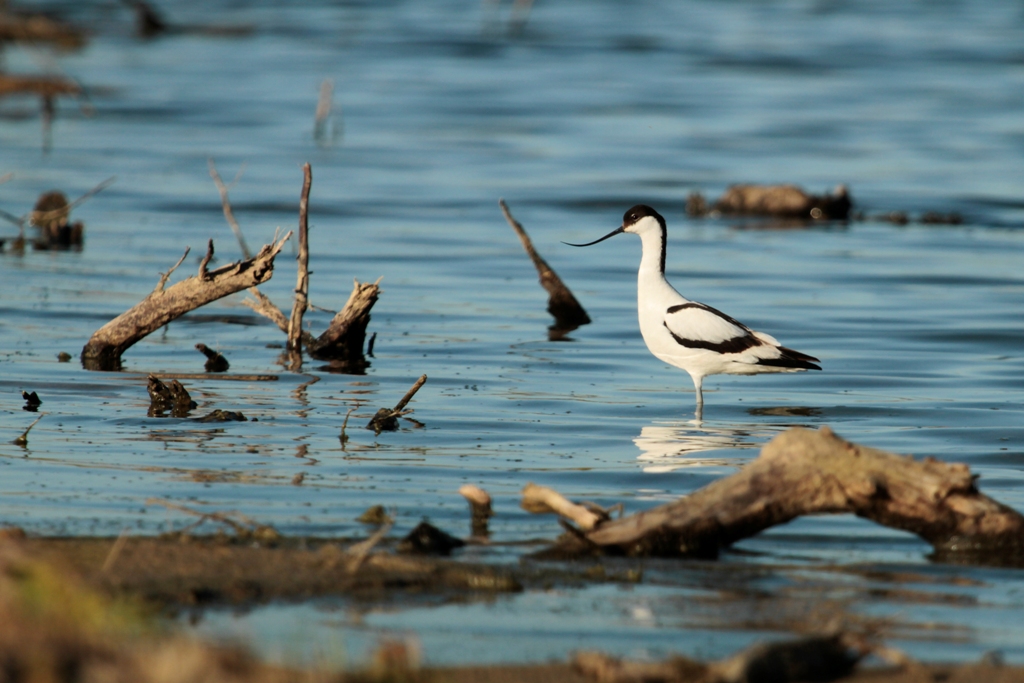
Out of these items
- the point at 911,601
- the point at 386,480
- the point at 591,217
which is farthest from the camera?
the point at 591,217

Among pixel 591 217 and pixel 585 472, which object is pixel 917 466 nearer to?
pixel 585 472

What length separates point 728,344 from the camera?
30.6 ft

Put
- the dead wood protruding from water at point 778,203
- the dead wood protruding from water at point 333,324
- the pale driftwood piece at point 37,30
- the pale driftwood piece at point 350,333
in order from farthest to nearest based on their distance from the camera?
1. the pale driftwood piece at point 37,30
2. the dead wood protruding from water at point 778,203
3. the pale driftwood piece at point 350,333
4. the dead wood protruding from water at point 333,324

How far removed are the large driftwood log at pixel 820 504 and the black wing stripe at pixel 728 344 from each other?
11.8 feet

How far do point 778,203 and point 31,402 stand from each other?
508 inches

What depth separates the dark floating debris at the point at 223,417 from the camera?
836 centimetres

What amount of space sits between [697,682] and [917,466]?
180cm

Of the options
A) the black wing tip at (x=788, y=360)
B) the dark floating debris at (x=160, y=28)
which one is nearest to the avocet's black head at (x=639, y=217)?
the black wing tip at (x=788, y=360)

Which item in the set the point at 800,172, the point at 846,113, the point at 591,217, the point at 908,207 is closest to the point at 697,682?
the point at 591,217

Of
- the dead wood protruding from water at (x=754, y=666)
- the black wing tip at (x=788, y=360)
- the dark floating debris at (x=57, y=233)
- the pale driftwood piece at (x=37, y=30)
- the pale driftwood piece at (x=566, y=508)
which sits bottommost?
the dead wood protruding from water at (x=754, y=666)

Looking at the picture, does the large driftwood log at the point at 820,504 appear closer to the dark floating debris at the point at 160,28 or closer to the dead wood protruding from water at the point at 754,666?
the dead wood protruding from water at the point at 754,666

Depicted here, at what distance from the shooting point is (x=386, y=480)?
7199 mm

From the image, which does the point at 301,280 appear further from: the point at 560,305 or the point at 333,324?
the point at 560,305

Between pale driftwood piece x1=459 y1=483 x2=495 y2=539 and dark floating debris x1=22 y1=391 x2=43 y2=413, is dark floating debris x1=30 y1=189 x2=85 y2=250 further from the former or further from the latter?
pale driftwood piece x1=459 y1=483 x2=495 y2=539
